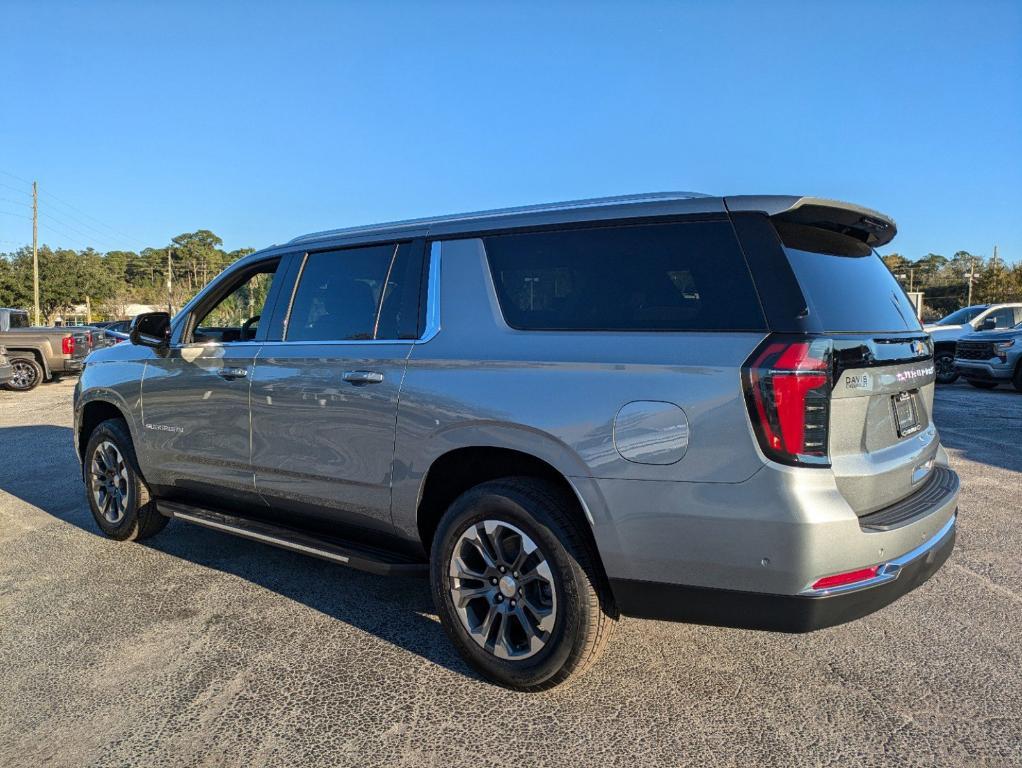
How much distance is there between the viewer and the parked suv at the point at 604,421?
7.74 ft

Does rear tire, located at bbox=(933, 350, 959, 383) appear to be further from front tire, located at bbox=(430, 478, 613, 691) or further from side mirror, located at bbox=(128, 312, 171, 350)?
side mirror, located at bbox=(128, 312, 171, 350)

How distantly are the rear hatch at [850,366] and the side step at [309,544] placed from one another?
1692 mm

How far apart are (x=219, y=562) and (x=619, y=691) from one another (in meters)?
2.75

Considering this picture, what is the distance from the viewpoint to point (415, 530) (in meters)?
3.22

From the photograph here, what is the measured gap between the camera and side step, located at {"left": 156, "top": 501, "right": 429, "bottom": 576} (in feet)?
10.4

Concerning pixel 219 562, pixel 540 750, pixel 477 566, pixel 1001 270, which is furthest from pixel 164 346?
pixel 1001 270

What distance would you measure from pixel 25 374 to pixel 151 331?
1413 cm

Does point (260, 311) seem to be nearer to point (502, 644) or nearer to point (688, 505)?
point (502, 644)

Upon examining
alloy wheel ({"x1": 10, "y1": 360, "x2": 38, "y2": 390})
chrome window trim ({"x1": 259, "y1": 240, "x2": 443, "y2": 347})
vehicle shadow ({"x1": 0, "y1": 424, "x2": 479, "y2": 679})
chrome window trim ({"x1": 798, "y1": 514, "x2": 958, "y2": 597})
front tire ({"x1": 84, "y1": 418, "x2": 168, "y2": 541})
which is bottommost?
alloy wheel ({"x1": 10, "y1": 360, "x2": 38, "y2": 390})

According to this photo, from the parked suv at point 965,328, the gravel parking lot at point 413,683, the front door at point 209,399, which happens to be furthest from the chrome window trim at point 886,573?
the parked suv at point 965,328

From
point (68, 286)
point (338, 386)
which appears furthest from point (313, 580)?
point (68, 286)

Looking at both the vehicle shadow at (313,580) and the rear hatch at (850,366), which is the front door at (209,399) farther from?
the rear hatch at (850,366)

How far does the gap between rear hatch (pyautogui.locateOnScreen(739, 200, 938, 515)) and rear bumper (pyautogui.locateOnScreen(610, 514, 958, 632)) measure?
25cm

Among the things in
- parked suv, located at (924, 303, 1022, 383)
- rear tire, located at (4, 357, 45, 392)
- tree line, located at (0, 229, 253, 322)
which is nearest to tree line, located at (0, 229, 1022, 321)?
tree line, located at (0, 229, 253, 322)
